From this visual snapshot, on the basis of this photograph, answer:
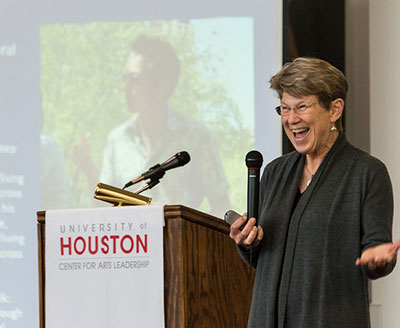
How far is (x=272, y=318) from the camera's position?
2.36m

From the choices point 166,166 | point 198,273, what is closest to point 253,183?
point 198,273

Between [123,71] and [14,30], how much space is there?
2.31ft

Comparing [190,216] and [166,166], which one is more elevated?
[166,166]

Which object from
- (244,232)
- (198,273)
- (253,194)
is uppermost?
(253,194)

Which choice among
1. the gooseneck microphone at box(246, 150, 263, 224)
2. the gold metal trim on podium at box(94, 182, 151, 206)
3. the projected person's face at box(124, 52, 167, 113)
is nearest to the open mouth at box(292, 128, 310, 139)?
the gooseneck microphone at box(246, 150, 263, 224)

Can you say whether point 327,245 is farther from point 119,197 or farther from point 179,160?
point 119,197

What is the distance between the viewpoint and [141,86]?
4688 millimetres

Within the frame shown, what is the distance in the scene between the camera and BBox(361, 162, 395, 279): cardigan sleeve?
224 centimetres

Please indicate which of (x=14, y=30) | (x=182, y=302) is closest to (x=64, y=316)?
(x=182, y=302)

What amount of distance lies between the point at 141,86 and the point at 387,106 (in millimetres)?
1432

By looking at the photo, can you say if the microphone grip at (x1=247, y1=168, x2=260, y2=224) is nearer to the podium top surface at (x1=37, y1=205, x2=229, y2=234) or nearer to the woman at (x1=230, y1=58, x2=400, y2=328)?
the woman at (x1=230, y1=58, x2=400, y2=328)

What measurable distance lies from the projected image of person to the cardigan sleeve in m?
2.18

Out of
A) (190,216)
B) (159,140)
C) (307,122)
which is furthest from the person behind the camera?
(159,140)

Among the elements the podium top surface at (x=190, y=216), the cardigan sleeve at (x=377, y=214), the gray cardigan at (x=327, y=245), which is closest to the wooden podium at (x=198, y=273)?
the podium top surface at (x=190, y=216)
